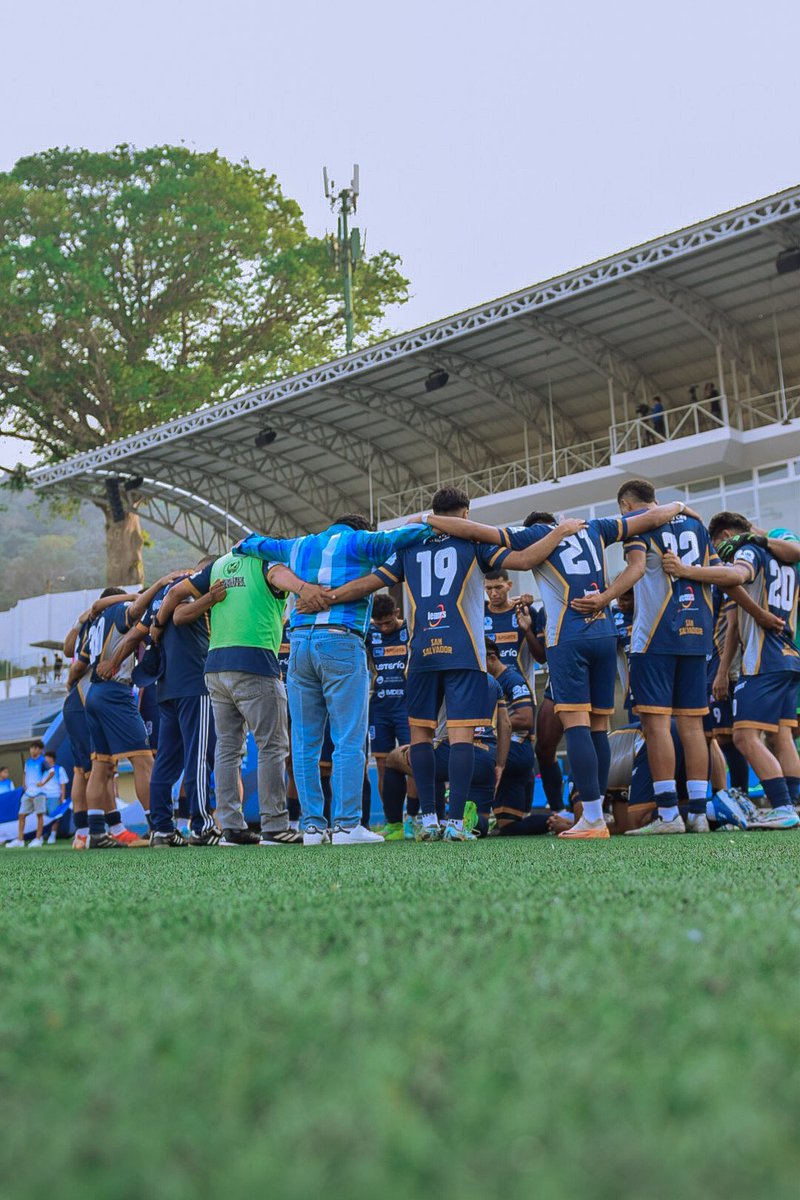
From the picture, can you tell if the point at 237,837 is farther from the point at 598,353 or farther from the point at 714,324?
the point at 598,353

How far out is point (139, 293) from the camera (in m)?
34.5

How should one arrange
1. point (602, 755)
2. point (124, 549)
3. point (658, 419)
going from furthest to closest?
1. point (124, 549)
2. point (658, 419)
3. point (602, 755)

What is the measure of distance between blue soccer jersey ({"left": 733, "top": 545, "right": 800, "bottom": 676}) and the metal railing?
16600 mm

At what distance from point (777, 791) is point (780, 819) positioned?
20 centimetres

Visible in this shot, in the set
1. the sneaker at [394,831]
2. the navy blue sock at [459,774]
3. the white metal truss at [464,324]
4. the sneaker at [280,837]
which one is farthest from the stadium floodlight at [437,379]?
the navy blue sock at [459,774]

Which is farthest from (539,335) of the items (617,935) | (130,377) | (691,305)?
(617,935)

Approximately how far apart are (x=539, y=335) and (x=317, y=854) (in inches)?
814

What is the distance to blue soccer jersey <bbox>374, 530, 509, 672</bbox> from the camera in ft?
20.6

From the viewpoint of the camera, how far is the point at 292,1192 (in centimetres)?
72

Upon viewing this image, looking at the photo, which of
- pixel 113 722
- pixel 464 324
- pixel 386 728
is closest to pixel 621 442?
pixel 464 324

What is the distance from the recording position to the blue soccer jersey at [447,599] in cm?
629

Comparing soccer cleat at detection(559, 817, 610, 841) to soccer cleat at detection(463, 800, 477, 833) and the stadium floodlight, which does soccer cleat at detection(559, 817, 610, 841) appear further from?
the stadium floodlight

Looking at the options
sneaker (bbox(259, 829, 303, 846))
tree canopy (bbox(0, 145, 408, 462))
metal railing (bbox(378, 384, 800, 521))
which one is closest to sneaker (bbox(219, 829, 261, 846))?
sneaker (bbox(259, 829, 303, 846))

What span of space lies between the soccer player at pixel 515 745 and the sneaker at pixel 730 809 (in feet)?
4.57
